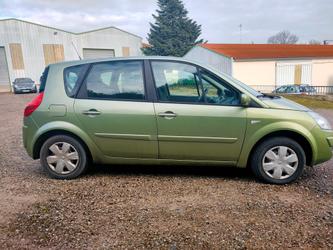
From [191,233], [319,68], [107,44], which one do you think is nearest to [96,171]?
[191,233]

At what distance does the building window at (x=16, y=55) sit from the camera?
31547 millimetres

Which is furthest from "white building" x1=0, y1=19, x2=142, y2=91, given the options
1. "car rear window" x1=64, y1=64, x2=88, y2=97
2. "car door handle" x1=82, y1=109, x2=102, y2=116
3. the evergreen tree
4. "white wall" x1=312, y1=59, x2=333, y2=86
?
"car door handle" x1=82, y1=109, x2=102, y2=116

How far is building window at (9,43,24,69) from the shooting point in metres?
31.5

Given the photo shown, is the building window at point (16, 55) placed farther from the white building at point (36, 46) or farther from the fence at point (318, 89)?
the fence at point (318, 89)

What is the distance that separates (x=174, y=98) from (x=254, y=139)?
1.21 metres

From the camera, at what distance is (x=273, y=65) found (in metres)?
27.4

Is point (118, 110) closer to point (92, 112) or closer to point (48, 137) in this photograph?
point (92, 112)

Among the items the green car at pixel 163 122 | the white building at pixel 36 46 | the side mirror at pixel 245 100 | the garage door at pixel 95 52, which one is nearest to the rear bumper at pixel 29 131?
the green car at pixel 163 122

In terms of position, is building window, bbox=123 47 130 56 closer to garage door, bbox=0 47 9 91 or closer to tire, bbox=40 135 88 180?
garage door, bbox=0 47 9 91

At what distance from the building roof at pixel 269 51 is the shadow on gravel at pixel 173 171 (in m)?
23.0

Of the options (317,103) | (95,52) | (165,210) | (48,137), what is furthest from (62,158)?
(95,52)

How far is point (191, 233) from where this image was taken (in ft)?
9.14

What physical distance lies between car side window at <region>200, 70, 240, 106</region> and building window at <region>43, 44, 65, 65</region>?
33419mm

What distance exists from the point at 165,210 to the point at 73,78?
2303 mm
